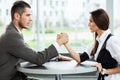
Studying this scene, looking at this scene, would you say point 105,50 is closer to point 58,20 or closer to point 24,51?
point 24,51

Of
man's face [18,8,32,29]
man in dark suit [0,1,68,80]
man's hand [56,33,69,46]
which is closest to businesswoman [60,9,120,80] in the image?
man's hand [56,33,69,46]

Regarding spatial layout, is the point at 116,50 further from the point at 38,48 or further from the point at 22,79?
the point at 38,48

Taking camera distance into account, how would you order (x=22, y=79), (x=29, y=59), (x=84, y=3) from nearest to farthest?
1. (x=29, y=59)
2. (x=22, y=79)
3. (x=84, y=3)

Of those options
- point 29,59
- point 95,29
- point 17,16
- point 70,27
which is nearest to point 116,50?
point 95,29

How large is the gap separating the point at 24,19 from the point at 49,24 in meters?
1.44

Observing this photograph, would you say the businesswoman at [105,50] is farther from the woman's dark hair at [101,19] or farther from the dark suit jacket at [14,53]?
the dark suit jacket at [14,53]

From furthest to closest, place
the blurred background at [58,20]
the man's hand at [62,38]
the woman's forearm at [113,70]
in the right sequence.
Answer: the blurred background at [58,20] < the man's hand at [62,38] < the woman's forearm at [113,70]

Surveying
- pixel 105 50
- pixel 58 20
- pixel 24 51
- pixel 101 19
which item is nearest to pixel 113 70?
pixel 105 50

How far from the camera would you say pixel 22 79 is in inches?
88.4

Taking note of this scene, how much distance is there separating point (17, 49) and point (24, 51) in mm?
67

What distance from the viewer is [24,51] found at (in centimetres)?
210

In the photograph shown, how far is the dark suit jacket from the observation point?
6.88ft

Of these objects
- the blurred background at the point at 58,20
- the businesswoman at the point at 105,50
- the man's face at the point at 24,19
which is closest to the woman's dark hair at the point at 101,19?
the businesswoman at the point at 105,50

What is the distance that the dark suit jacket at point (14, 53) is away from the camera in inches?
82.6
